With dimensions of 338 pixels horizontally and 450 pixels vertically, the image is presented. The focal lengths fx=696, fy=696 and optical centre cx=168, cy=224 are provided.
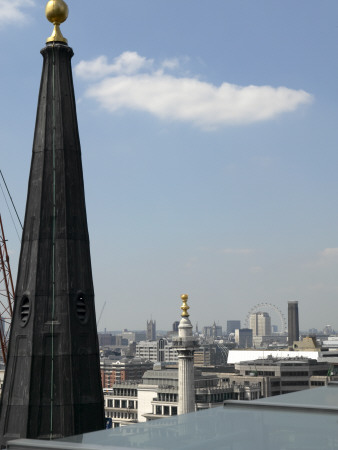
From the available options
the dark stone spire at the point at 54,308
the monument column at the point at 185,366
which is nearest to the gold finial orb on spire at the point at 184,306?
the monument column at the point at 185,366

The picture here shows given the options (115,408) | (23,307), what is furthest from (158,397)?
(23,307)

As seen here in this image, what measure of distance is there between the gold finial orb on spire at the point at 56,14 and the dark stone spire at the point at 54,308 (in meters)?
1.26

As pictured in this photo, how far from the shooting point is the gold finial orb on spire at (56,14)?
16719 millimetres

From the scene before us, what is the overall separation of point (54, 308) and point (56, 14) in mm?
7022

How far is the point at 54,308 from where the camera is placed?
15.4 meters

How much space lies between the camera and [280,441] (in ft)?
31.0

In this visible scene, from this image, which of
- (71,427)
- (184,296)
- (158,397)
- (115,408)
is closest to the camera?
(71,427)

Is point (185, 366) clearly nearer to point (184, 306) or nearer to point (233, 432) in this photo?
point (184, 306)

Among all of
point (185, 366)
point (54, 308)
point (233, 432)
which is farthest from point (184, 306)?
point (233, 432)

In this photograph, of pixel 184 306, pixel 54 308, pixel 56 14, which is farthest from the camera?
pixel 184 306

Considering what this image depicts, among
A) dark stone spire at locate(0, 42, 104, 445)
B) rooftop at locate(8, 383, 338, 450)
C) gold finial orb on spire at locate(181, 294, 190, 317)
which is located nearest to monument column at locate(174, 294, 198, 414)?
gold finial orb on spire at locate(181, 294, 190, 317)

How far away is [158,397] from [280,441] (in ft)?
551

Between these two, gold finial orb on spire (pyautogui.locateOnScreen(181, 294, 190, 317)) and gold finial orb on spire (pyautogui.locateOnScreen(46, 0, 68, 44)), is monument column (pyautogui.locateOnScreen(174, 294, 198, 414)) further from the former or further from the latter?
gold finial orb on spire (pyautogui.locateOnScreen(46, 0, 68, 44))

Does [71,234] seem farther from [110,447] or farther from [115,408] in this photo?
[115,408]
